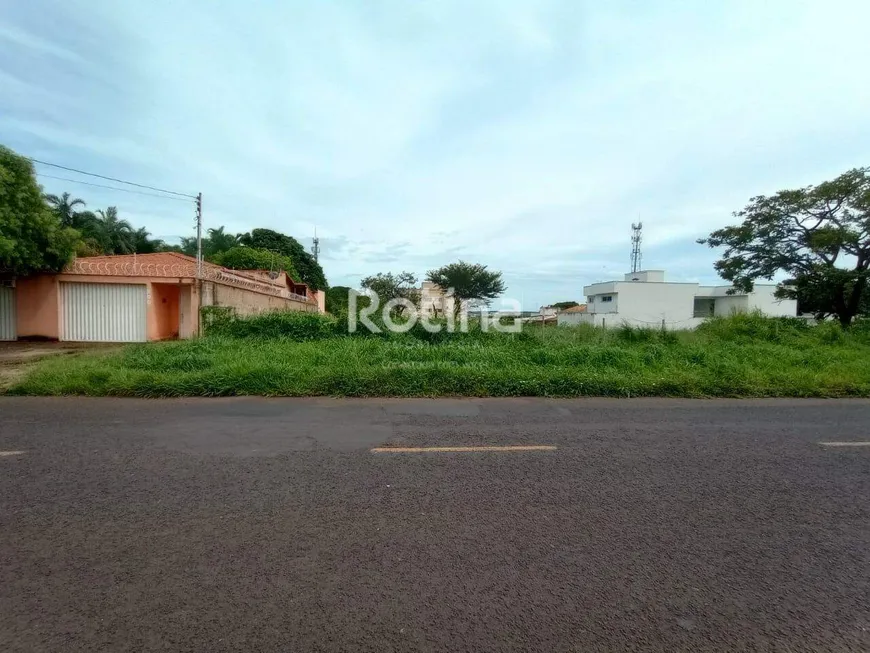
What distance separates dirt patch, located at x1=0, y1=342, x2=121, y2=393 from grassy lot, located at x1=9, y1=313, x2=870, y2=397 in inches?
11.3

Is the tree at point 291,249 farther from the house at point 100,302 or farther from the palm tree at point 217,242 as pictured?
the house at point 100,302

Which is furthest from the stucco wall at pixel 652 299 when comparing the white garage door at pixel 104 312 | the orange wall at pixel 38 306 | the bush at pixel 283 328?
the orange wall at pixel 38 306

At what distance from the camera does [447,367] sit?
7785mm

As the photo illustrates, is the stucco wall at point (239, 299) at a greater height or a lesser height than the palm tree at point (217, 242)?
lesser

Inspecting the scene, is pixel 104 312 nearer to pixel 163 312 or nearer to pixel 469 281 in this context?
pixel 163 312

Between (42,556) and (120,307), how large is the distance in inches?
506

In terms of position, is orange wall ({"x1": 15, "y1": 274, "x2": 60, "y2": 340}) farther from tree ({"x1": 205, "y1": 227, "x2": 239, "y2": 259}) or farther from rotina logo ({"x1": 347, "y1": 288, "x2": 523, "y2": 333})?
tree ({"x1": 205, "y1": 227, "x2": 239, "y2": 259})

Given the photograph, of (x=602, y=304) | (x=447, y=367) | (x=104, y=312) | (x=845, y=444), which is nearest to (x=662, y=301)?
(x=602, y=304)

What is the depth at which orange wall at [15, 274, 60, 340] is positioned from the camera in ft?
40.9

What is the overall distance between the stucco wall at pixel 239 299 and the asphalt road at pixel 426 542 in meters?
9.33

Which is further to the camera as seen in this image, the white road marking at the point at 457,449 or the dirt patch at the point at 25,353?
the dirt patch at the point at 25,353

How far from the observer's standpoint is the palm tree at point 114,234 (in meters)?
30.9

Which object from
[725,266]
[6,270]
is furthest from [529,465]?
[725,266]

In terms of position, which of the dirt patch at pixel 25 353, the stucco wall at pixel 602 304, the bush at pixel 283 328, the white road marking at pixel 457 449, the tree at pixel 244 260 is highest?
the tree at pixel 244 260
